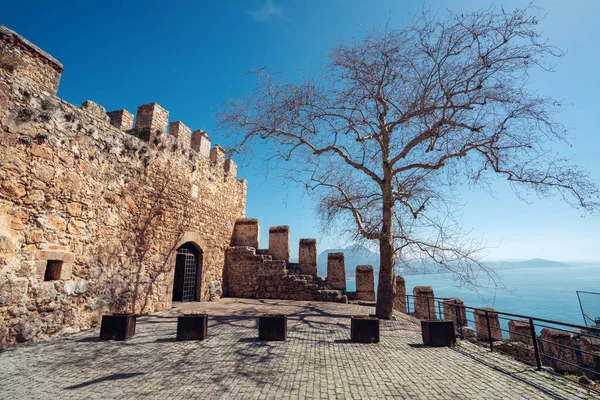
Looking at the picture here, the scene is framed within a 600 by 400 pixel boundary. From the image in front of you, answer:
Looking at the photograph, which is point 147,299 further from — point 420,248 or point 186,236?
point 420,248

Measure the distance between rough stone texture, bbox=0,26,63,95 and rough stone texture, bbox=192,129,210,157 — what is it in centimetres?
475

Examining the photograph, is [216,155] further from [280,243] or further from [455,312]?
[455,312]

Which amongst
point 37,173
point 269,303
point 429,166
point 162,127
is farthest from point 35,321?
point 429,166

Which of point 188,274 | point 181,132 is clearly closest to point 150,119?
point 181,132

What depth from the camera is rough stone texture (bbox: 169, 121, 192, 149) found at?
364 inches

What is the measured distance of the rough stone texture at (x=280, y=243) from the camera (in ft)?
40.7

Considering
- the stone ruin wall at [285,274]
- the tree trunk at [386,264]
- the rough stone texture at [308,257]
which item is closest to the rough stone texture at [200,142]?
the stone ruin wall at [285,274]

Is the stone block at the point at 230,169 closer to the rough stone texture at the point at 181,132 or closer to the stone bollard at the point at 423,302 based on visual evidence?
the rough stone texture at the point at 181,132

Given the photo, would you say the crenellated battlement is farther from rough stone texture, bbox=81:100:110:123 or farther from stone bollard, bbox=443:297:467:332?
stone bollard, bbox=443:297:467:332

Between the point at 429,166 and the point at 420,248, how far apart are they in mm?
2472

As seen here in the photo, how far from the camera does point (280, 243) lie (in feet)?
41.1

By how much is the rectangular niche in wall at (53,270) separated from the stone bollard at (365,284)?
29.7ft

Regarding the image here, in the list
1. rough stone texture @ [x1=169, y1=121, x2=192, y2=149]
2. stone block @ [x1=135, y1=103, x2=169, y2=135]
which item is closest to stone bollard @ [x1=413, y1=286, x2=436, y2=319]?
rough stone texture @ [x1=169, y1=121, x2=192, y2=149]

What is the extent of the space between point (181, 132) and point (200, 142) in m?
1.09
